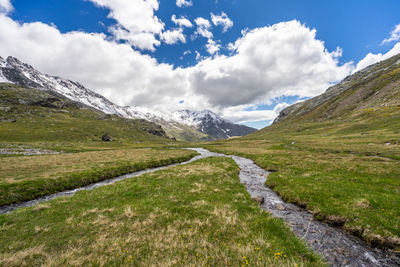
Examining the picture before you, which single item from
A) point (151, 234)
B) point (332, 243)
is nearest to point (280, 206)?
point (332, 243)

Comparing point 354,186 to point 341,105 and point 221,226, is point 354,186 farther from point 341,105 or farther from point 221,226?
point 341,105

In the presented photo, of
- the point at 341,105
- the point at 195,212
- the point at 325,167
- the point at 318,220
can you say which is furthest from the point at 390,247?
the point at 341,105

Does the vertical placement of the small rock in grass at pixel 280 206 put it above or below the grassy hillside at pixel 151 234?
below

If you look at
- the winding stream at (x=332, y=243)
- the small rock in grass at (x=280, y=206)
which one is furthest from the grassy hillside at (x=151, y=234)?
the small rock in grass at (x=280, y=206)

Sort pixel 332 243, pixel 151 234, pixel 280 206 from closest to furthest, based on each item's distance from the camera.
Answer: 1. pixel 151 234
2. pixel 332 243
3. pixel 280 206

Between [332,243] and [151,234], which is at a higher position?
[151,234]

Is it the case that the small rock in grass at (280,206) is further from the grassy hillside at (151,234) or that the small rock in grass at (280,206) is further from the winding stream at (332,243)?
the grassy hillside at (151,234)

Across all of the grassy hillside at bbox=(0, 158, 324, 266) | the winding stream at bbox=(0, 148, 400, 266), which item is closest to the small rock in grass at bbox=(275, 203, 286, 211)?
the winding stream at bbox=(0, 148, 400, 266)

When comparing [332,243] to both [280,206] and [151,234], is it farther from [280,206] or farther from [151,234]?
[151,234]

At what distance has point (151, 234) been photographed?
9.15m

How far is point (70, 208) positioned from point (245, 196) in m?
15.6

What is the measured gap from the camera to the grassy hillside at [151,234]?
6832mm

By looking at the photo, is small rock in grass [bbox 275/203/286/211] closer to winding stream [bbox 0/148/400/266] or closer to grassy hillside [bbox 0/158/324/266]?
winding stream [bbox 0/148/400/266]

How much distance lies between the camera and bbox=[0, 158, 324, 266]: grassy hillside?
683cm
